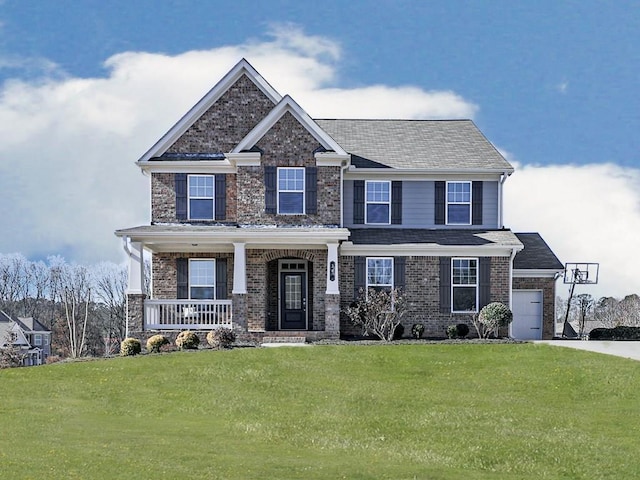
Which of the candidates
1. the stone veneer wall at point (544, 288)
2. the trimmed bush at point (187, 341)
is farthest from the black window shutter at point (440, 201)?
the trimmed bush at point (187, 341)

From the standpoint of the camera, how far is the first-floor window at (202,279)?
30953 millimetres

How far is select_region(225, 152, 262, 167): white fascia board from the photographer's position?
1176 inches

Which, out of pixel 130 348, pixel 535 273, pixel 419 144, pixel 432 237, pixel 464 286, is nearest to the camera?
pixel 130 348

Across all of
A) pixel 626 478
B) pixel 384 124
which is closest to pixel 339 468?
pixel 626 478

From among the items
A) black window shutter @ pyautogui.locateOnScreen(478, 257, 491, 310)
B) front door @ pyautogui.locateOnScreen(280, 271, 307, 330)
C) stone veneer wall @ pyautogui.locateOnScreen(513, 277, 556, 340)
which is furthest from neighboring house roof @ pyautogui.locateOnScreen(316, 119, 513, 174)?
front door @ pyautogui.locateOnScreen(280, 271, 307, 330)

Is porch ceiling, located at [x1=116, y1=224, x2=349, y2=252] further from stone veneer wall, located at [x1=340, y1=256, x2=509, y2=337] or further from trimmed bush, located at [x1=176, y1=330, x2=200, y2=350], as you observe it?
trimmed bush, located at [x1=176, y1=330, x2=200, y2=350]

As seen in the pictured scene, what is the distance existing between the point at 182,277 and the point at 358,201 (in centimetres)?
709

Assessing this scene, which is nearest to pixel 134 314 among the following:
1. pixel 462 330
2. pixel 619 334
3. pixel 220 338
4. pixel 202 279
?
pixel 202 279

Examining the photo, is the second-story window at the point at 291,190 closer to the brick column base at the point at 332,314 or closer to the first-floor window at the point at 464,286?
the brick column base at the point at 332,314

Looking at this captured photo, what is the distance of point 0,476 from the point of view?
1252cm

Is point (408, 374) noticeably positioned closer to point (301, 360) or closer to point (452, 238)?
point (301, 360)

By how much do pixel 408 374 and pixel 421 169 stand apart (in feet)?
36.4

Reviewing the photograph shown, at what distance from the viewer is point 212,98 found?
31.5 m

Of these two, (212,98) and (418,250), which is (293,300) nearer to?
(418,250)
